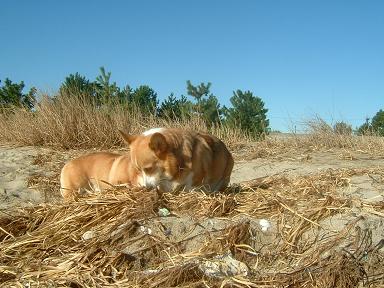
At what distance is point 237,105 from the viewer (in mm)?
18531

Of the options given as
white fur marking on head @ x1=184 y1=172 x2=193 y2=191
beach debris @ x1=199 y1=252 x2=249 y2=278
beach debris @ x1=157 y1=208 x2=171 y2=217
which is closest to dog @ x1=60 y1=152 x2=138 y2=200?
white fur marking on head @ x1=184 y1=172 x2=193 y2=191

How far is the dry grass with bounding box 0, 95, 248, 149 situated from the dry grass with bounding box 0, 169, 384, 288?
19.7ft

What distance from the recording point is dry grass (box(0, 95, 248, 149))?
32.6 feet

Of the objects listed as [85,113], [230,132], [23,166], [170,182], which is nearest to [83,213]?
[170,182]

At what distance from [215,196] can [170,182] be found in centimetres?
49

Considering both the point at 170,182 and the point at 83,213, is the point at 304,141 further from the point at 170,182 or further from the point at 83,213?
the point at 83,213

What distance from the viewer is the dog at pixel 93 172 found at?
16.1 ft

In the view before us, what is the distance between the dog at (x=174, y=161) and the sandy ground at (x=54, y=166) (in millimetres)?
1800

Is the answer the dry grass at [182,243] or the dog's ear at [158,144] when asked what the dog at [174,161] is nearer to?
the dog's ear at [158,144]

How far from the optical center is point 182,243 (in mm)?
3248

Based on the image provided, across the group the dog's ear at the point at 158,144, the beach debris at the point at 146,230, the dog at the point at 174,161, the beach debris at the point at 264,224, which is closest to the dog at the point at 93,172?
the dog at the point at 174,161

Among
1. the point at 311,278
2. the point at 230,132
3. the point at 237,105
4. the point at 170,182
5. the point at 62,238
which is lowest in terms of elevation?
the point at 311,278

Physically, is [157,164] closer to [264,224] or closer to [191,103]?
[264,224]

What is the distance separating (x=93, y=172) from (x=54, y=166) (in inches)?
121
